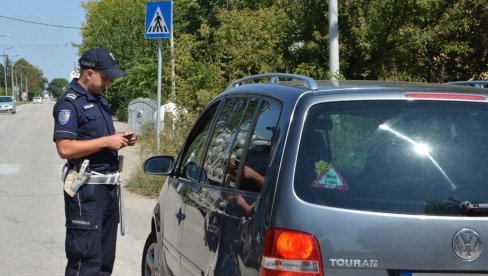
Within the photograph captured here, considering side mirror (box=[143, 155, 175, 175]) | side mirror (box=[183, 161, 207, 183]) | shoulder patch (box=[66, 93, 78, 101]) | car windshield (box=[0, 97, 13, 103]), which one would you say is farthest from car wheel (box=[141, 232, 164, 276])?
car windshield (box=[0, 97, 13, 103])

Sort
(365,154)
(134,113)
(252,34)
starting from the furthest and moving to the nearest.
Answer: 1. (134,113)
2. (252,34)
3. (365,154)

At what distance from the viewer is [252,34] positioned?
1254 centimetres

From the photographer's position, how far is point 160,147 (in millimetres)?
11500

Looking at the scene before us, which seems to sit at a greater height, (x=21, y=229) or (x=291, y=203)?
(x=291, y=203)

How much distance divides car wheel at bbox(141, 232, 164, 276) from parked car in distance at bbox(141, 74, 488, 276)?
169 cm

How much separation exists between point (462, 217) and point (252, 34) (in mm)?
10060

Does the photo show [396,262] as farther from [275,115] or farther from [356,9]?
[356,9]

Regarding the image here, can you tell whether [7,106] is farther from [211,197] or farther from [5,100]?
[211,197]

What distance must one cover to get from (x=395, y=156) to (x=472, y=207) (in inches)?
15.3

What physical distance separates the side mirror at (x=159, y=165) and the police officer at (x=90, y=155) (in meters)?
0.29

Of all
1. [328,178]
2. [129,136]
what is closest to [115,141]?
[129,136]

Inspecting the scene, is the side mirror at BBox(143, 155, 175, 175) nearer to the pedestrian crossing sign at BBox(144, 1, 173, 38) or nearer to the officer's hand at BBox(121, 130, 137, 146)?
the officer's hand at BBox(121, 130, 137, 146)

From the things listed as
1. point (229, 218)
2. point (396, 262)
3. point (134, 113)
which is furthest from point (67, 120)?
point (134, 113)

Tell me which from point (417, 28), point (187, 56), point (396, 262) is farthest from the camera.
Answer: point (187, 56)
